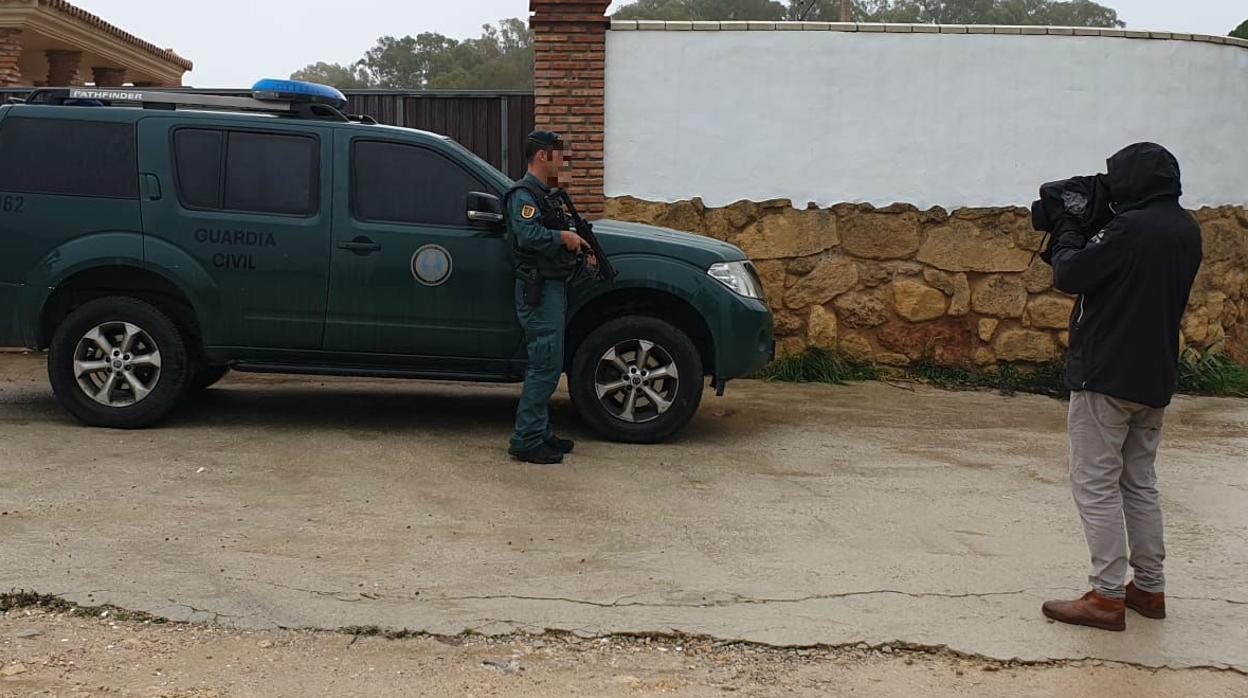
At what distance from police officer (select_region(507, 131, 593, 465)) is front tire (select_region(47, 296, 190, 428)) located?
81.6 inches

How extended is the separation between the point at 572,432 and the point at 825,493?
196cm

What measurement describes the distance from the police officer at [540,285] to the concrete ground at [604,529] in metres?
0.26

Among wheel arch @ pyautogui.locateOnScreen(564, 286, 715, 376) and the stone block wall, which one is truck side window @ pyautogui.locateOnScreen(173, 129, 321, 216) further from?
the stone block wall

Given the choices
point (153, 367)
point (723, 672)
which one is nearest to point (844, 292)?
point (153, 367)

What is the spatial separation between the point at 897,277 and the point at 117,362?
241 inches

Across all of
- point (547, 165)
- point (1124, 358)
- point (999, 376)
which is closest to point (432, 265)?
point (547, 165)

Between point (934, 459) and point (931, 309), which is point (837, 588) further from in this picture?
point (931, 309)

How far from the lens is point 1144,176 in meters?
4.49

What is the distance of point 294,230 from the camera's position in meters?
7.41

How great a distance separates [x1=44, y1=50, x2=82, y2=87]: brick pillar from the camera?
19188 mm

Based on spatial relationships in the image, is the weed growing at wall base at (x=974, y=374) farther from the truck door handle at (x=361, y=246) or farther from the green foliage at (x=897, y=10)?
the green foliage at (x=897, y=10)

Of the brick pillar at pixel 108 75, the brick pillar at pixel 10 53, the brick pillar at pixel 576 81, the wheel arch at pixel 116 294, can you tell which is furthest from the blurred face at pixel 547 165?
the brick pillar at pixel 108 75

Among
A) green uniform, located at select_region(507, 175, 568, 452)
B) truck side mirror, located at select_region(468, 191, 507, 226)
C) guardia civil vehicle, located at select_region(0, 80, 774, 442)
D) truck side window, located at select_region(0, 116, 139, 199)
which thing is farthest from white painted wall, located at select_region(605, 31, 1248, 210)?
truck side window, located at select_region(0, 116, 139, 199)

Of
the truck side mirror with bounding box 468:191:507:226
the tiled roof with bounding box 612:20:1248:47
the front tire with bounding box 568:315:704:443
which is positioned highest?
the tiled roof with bounding box 612:20:1248:47
